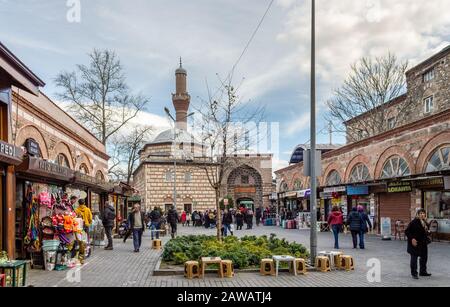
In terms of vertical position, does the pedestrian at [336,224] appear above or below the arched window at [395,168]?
below

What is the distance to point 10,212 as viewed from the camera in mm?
12945

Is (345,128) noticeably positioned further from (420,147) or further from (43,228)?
(43,228)

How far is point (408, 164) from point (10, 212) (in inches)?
714

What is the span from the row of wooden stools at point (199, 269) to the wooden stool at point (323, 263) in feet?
7.33

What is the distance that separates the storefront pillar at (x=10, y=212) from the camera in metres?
12.7

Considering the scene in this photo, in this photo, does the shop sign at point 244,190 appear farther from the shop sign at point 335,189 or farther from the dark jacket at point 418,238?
the dark jacket at point 418,238

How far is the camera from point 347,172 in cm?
3197

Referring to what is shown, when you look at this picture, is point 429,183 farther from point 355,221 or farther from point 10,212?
point 10,212

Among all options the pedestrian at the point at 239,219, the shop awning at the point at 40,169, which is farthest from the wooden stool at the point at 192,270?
the pedestrian at the point at 239,219

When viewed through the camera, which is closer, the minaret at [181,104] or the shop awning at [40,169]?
the shop awning at [40,169]

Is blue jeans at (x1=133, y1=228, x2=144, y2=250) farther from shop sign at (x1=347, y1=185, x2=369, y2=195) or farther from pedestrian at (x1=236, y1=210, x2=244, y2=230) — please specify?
pedestrian at (x1=236, y1=210, x2=244, y2=230)

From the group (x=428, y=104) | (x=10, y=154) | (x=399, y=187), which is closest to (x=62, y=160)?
(x=10, y=154)

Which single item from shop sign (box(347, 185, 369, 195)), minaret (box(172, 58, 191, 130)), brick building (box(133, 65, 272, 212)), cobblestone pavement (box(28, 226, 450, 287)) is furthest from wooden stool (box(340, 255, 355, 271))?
minaret (box(172, 58, 191, 130))
